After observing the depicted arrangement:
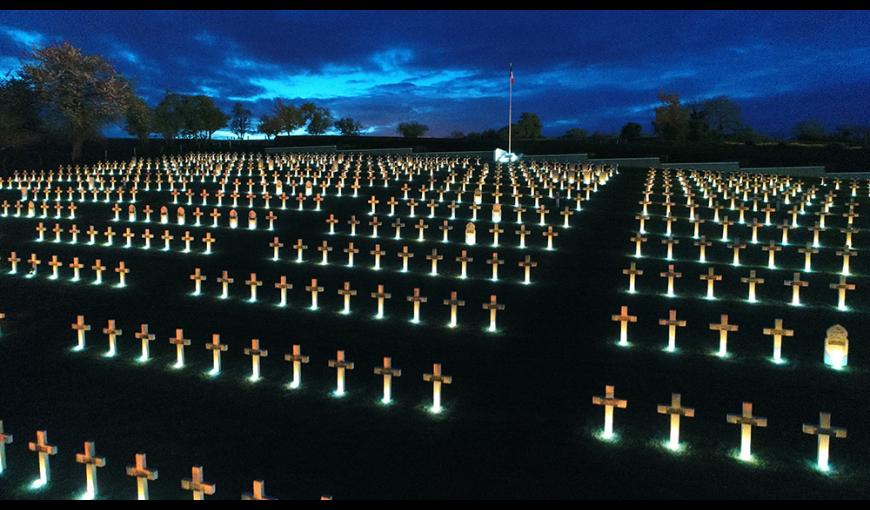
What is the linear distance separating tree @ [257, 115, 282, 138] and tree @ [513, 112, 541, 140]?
35584 millimetres

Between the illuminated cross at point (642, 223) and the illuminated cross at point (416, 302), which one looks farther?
the illuminated cross at point (642, 223)

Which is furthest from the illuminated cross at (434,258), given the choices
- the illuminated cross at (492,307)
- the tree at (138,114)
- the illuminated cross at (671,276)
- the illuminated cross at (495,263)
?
the tree at (138,114)

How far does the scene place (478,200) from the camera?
842 inches

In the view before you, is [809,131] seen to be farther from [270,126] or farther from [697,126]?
[270,126]

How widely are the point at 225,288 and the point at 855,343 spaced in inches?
456

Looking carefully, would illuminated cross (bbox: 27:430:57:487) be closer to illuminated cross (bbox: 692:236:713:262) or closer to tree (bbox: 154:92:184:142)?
Answer: illuminated cross (bbox: 692:236:713:262)

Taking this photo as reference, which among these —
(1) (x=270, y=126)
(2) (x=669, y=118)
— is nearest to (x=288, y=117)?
(1) (x=270, y=126)

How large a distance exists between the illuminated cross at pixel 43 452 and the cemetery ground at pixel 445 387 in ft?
0.42

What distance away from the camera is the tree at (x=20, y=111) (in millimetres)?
42203

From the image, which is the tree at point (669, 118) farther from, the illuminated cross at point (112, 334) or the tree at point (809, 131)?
the illuminated cross at point (112, 334)

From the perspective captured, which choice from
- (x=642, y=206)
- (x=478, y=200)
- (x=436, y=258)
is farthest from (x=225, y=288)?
(x=642, y=206)

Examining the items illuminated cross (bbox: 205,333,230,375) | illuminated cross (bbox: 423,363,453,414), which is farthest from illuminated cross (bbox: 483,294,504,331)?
illuminated cross (bbox: 205,333,230,375)

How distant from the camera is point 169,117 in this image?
76.8 meters

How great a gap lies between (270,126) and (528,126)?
39.2 metres
